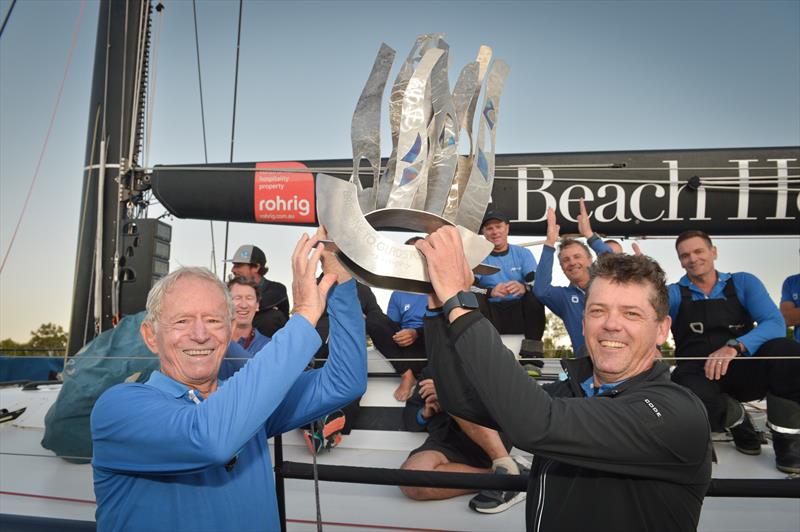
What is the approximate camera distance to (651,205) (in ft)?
11.4

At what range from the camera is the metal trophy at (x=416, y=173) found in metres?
1.18

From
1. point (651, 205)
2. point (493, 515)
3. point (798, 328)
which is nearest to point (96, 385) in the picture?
point (493, 515)

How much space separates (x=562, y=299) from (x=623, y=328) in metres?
2.22

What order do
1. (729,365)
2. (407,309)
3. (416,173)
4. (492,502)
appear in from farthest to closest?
Result: (407,309), (729,365), (492,502), (416,173)

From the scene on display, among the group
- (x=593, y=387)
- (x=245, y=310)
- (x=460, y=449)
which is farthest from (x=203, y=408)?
(x=245, y=310)

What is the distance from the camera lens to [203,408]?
3.84ft

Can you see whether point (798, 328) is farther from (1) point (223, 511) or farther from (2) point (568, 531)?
(1) point (223, 511)

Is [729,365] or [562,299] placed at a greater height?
[562,299]

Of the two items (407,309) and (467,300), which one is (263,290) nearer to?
(407,309)

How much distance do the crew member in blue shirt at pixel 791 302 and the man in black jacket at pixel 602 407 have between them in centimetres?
391

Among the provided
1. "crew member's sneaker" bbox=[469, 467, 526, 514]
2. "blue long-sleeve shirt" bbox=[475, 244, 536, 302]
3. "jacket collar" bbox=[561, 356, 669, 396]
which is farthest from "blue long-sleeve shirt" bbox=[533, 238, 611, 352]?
"jacket collar" bbox=[561, 356, 669, 396]

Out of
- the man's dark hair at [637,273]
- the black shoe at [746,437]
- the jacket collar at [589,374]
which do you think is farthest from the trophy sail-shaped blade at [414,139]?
the black shoe at [746,437]

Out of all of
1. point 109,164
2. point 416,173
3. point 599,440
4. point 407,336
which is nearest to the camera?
point 599,440

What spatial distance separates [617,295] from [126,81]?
429cm
